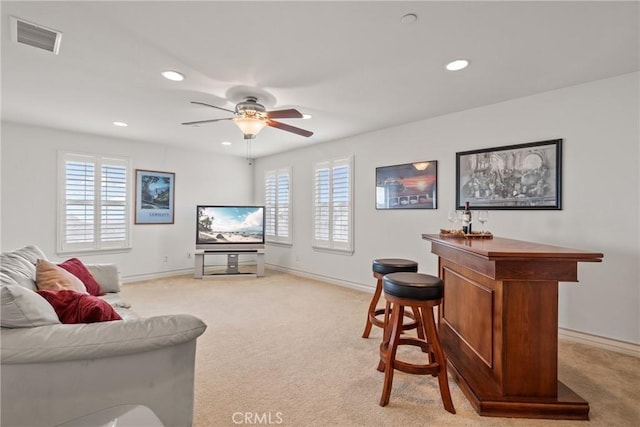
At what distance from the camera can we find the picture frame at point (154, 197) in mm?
5570

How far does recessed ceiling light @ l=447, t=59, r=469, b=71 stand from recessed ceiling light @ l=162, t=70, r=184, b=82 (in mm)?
2411

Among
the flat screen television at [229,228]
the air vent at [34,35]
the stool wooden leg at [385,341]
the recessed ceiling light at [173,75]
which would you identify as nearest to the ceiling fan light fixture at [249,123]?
the recessed ceiling light at [173,75]

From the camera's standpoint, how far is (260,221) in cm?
610

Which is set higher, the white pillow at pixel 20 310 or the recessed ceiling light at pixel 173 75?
the recessed ceiling light at pixel 173 75

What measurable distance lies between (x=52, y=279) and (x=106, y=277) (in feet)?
2.93

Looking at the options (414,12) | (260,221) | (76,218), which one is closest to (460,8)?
(414,12)

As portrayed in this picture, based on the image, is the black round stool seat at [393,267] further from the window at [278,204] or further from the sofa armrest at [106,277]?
the window at [278,204]

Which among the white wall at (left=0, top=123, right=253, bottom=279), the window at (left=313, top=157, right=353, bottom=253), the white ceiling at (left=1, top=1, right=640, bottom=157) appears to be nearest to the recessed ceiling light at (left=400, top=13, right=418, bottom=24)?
the white ceiling at (left=1, top=1, right=640, bottom=157)

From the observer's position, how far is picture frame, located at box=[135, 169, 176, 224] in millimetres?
5570

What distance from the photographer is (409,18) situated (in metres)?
1.99

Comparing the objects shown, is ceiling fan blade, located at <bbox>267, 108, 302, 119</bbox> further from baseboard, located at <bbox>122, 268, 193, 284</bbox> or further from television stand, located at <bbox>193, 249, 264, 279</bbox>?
baseboard, located at <bbox>122, 268, 193, 284</bbox>

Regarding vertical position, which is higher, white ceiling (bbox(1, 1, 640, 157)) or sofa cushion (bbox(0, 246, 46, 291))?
white ceiling (bbox(1, 1, 640, 157))

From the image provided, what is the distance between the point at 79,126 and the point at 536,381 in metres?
6.08

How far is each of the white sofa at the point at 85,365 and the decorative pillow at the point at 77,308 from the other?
0.08 meters
